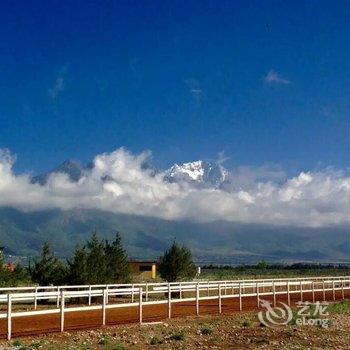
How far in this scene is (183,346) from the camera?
1889 cm

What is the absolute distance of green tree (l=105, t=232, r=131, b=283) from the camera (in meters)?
48.9

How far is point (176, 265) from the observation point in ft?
190

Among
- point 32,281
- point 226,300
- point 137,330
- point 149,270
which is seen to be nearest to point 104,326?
point 137,330

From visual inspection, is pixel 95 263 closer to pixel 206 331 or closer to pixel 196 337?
pixel 206 331

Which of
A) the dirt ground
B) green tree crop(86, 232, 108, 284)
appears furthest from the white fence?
green tree crop(86, 232, 108, 284)

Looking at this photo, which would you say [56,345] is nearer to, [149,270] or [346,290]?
[346,290]

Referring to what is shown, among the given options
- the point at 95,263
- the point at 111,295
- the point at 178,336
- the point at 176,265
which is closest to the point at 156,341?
the point at 178,336

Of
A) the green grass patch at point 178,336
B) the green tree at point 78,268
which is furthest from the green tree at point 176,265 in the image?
the green grass patch at point 178,336

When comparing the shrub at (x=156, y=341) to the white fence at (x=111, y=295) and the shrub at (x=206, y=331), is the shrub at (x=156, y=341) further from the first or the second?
the white fence at (x=111, y=295)

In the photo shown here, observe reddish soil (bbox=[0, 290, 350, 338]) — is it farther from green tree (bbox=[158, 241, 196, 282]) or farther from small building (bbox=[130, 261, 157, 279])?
small building (bbox=[130, 261, 157, 279])

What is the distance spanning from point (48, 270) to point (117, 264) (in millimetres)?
6378

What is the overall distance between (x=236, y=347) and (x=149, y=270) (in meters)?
94.5

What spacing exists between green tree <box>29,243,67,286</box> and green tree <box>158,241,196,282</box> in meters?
14.4

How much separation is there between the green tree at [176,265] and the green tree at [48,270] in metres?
14.4
